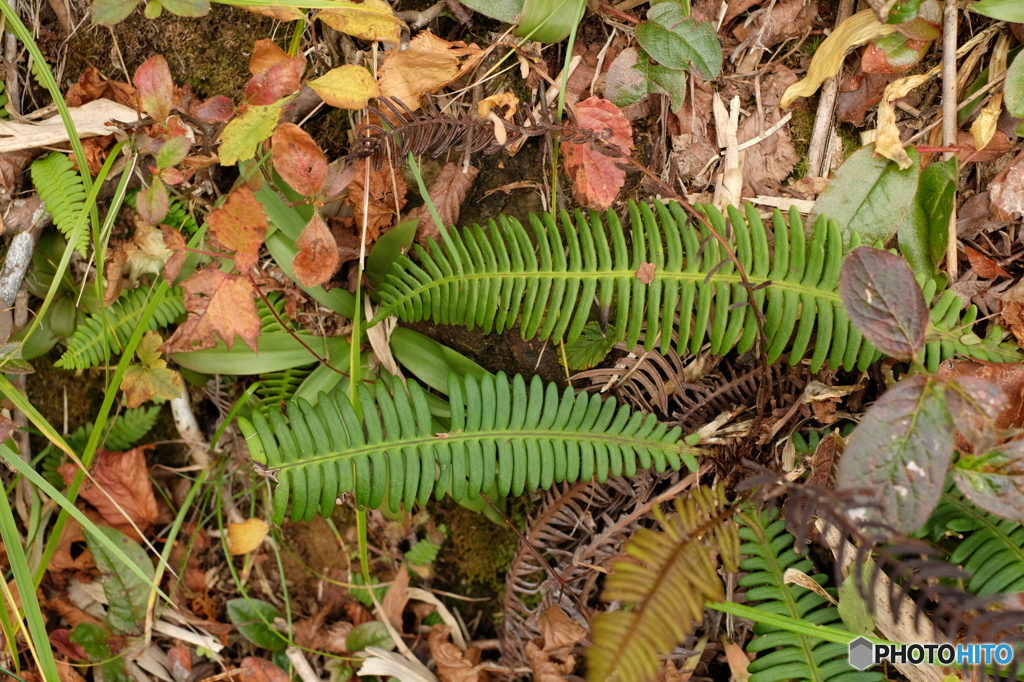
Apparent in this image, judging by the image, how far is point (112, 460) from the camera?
9.46 feet

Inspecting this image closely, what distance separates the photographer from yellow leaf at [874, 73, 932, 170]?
2.18m

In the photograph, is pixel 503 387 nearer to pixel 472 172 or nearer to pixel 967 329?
pixel 472 172

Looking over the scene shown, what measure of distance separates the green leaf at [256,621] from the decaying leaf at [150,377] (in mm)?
932

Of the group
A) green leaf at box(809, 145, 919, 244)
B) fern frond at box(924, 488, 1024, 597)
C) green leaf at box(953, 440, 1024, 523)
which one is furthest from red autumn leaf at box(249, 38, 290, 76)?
fern frond at box(924, 488, 1024, 597)

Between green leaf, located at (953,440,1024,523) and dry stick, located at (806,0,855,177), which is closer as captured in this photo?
green leaf, located at (953,440,1024,523)

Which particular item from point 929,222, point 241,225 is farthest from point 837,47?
point 241,225

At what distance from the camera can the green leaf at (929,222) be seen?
2189mm

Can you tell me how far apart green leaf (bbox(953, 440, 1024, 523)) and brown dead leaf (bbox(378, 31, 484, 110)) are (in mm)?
1939

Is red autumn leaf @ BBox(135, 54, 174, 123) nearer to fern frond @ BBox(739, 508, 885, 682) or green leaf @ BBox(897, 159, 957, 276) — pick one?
fern frond @ BBox(739, 508, 885, 682)

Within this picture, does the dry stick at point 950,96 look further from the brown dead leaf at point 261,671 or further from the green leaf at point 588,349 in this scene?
the brown dead leaf at point 261,671

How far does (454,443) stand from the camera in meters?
2.19

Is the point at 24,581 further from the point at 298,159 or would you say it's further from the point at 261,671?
the point at 298,159

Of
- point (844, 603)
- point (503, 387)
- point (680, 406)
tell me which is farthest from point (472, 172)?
point (844, 603)

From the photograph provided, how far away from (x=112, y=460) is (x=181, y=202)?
1.14 m
